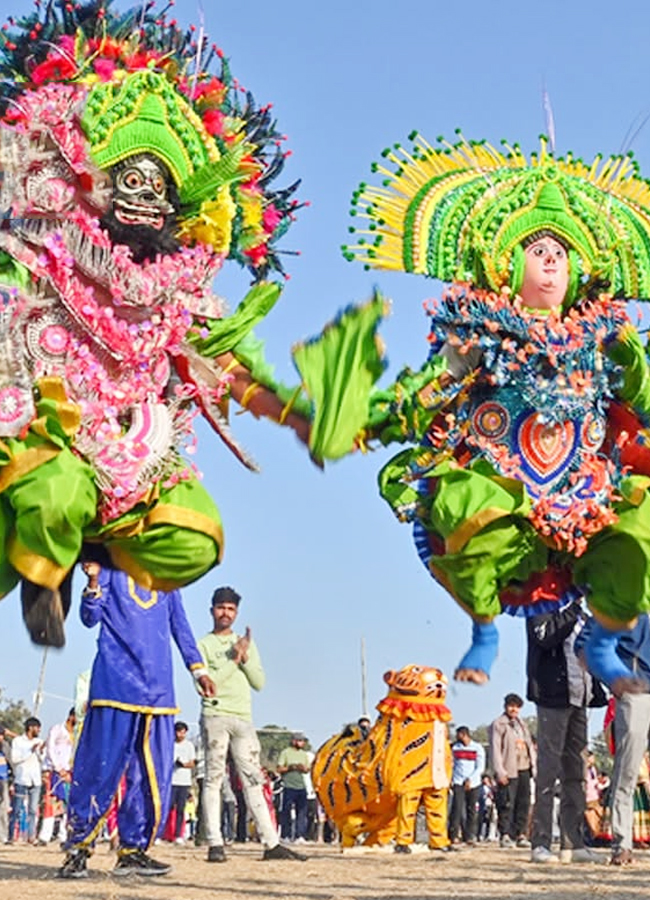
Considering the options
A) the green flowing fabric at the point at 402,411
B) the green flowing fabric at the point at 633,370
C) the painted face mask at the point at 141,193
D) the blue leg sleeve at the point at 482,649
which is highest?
the painted face mask at the point at 141,193

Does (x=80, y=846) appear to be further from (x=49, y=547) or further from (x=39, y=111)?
(x=39, y=111)

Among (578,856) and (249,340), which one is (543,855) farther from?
(249,340)

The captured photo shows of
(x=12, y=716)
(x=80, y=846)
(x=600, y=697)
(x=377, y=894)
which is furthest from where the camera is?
(x=12, y=716)

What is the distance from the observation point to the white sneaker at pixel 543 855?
30.6 feet

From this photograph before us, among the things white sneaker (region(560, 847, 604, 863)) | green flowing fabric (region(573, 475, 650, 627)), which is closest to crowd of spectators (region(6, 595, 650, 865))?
white sneaker (region(560, 847, 604, 863))

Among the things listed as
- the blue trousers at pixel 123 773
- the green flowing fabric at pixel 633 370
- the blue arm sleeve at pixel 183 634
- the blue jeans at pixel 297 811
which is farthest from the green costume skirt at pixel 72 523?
the blue jeans at pixel 297 811

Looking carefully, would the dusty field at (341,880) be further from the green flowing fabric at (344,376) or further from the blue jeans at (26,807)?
the blue jeans at (26,807)

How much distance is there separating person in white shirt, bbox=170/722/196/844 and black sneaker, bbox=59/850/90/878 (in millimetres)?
6549

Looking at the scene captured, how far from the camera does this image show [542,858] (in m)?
9.34

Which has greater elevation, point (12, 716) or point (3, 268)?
point (12, 716)

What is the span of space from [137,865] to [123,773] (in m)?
0.51

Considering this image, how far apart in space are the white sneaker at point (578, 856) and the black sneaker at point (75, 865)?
9.45 feet

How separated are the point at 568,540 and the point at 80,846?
3.37 m

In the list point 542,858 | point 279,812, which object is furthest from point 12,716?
point 542,858
